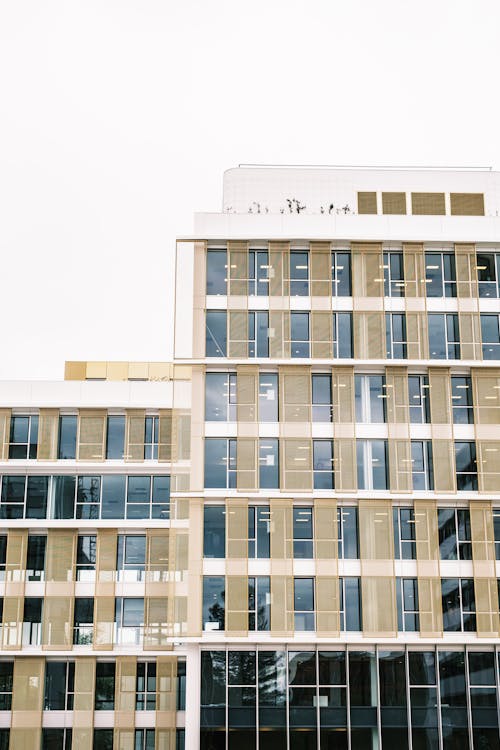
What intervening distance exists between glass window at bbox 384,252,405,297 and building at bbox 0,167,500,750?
10 centimetres

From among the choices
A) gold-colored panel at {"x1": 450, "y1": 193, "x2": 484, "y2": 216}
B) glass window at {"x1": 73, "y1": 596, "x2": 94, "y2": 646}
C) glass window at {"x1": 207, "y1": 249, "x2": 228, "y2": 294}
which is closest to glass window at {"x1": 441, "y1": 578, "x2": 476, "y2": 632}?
glass window at {"x1": 207, "y1": 249, "x2": 228, "y2": 294}

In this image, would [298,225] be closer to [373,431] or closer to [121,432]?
[373,431]

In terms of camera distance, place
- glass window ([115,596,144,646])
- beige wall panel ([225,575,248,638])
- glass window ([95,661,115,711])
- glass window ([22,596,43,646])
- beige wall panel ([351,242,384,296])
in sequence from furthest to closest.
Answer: glass window ([115,596,144,646])
glass window ([95,661,115,711])
glass window ([22,596,43,646])
beige wall panel ([351,242,384,296])
beige wall panel ([225,575,248,638])

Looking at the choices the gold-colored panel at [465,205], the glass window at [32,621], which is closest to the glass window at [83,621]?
the glass window at [32,621]

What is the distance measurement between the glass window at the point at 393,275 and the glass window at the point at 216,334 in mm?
7425

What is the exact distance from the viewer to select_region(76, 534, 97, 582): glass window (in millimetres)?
49531

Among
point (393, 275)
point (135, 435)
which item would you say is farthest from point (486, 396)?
point (135, 435)

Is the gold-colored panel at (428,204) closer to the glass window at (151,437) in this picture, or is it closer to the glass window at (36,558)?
the glass window at (151,437)

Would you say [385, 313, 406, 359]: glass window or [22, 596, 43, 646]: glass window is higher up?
[385, 313, 406, 359]: glass window

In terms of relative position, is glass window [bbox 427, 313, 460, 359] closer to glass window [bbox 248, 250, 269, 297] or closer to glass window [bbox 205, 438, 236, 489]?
glass window [bbox 248, 250, 269, 297]

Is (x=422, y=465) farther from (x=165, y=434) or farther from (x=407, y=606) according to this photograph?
(x=165, y=434)

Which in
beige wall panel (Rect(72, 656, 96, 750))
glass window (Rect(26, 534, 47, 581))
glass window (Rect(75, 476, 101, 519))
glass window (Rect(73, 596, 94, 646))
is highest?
glass window (Rect(75, 476, 101, 519))

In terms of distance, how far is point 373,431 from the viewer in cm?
4231

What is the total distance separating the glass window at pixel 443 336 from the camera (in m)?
42.8
